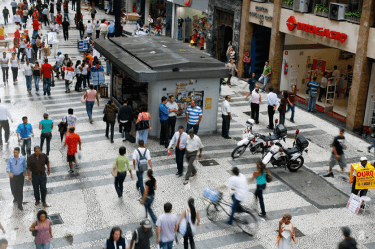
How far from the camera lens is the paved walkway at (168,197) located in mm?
11141

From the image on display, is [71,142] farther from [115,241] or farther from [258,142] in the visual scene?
[258,142]

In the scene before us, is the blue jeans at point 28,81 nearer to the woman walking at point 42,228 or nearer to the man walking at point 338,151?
the man walking at point 338,151

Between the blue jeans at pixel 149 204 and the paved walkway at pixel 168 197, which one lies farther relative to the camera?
the paved walkway at pixel 168 197

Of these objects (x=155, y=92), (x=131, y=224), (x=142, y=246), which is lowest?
(x=131, y=224)

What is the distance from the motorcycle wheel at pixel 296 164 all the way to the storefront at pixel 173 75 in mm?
4073

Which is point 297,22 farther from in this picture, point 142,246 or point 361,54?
point 142,246

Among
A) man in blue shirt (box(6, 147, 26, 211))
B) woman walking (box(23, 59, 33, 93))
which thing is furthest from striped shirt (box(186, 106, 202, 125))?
woman walking (box(23, 59, 33, 93))

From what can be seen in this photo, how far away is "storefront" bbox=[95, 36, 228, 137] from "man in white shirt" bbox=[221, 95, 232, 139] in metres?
0.59

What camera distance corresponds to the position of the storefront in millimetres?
16703

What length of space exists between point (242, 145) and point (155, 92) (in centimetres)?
362

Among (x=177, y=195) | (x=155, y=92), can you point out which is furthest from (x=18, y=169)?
(x=155, y=92)

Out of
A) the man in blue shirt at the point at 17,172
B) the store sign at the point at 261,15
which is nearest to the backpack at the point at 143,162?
the man in blue shirt at the point at 17,172

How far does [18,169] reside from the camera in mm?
11727

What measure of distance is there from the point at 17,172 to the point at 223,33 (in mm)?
21490
